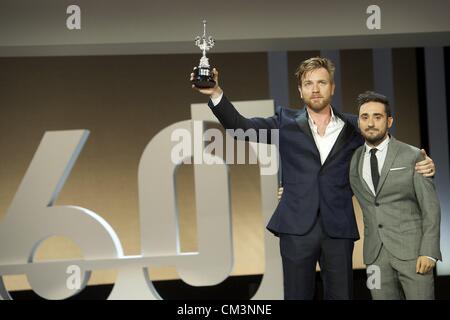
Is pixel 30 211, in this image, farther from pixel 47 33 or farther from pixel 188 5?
pixel 188 5

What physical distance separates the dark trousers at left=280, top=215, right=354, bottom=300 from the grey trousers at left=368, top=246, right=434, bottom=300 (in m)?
0.17

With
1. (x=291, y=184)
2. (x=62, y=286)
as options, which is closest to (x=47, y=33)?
(x=62, y=286)

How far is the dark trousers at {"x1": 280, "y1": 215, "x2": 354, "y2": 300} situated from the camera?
3.63 metres

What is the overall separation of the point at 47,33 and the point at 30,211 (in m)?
1.22

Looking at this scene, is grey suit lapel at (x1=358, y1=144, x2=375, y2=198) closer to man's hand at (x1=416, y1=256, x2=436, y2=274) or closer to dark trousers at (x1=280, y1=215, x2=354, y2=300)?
dark trousers at (x1=280, y1=215, x2=354, y2=300)

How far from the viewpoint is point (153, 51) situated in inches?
182

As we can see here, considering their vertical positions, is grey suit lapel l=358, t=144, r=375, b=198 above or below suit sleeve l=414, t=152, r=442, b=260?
above

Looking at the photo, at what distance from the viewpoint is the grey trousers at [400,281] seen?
351cm

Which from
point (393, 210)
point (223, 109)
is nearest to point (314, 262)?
point (393, 210)

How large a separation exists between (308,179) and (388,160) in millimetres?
458
